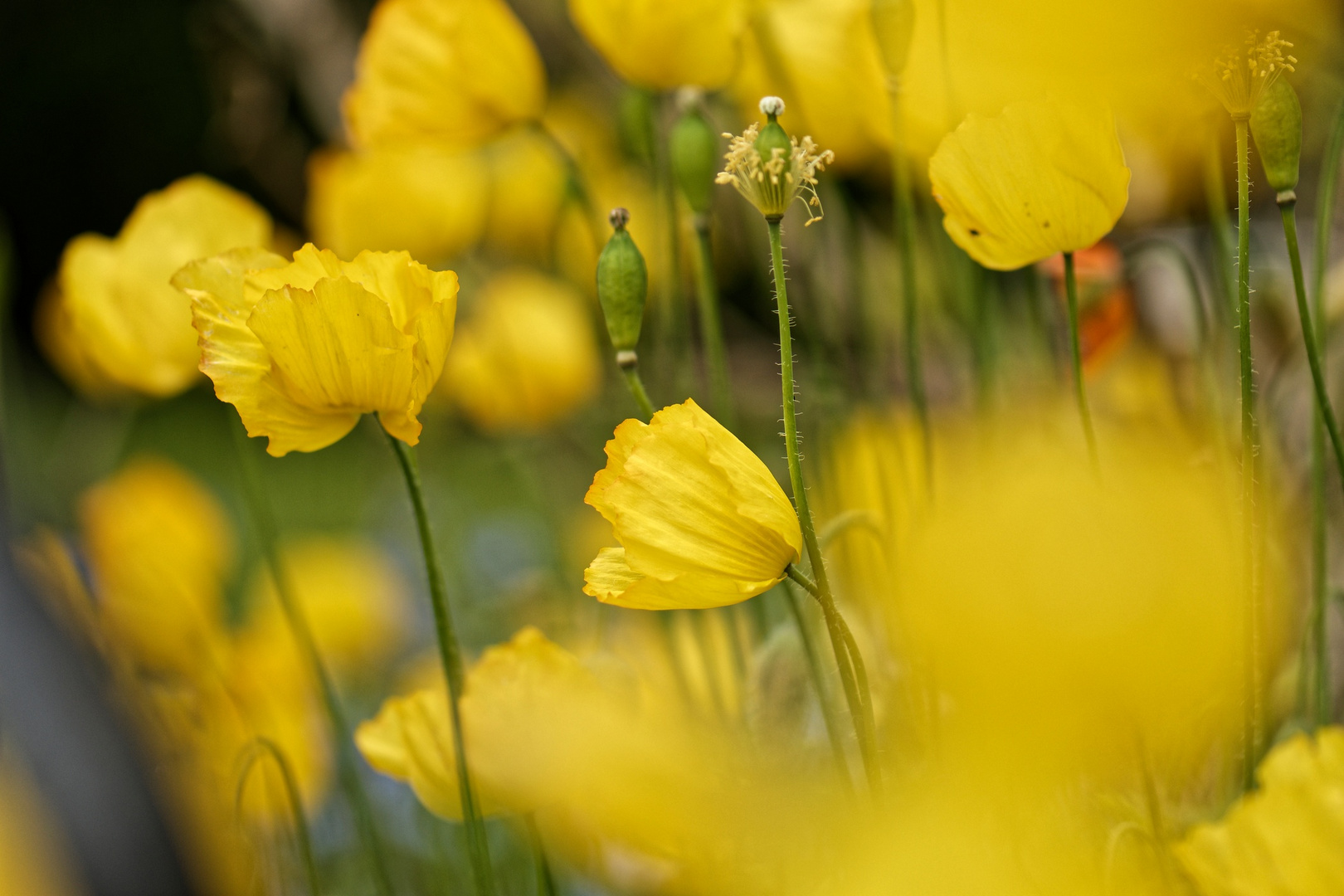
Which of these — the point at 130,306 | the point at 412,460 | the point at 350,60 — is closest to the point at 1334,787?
the point at 412,460

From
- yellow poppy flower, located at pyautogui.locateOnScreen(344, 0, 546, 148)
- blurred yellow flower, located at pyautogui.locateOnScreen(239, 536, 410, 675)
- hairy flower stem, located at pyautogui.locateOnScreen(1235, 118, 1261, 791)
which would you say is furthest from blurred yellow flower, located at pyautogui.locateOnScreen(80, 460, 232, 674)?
hairy flower stem, located at pyautogui.locateOnScreen(1235, 118, 1261, 791)

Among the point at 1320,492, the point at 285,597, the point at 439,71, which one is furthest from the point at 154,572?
the point at 1320,492

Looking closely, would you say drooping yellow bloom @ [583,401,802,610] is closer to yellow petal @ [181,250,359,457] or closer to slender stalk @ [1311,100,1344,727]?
yellow petal @ [181,250,359,457]

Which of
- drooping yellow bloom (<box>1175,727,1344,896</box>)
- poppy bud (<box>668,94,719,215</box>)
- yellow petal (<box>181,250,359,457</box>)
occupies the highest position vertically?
poppy bud (<box>668,94,719,215</box>)

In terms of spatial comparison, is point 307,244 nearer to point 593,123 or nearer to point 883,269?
point 883,269

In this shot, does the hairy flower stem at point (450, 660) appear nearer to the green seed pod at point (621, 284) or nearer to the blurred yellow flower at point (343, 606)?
the green seed pod at point (621, 284)

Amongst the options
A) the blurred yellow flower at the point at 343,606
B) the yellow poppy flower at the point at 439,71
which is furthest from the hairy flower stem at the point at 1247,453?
the blurred yellow flower at the point at 343,606
